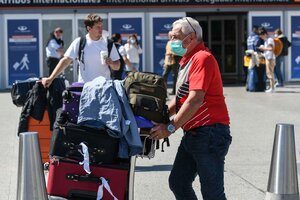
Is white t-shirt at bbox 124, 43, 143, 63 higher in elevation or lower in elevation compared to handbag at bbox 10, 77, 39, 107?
higher

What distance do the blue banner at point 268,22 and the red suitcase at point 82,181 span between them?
654 inches

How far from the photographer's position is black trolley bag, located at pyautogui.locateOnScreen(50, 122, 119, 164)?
166 inches

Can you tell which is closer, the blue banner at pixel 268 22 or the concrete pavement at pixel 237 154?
the concrete pavement at pixel 237 154

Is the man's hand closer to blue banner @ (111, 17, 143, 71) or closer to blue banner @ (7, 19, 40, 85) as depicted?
blue banner @ (111, 17, 143, 71)

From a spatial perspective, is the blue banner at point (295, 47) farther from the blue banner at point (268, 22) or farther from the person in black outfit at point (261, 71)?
the person in black outfit at point (261, 71)

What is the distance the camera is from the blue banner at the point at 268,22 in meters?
20.2

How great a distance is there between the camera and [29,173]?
441cm

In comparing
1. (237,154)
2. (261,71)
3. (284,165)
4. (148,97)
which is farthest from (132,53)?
(148,97)

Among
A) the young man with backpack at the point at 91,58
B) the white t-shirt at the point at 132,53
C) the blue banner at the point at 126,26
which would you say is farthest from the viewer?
the blue banner at the point at 126,26

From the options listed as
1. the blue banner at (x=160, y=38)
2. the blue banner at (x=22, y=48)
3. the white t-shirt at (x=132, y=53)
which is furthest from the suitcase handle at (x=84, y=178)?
the blue banner at (x=160, y=38)

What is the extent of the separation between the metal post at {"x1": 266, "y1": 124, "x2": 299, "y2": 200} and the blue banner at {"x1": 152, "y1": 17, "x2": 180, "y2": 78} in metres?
14.2

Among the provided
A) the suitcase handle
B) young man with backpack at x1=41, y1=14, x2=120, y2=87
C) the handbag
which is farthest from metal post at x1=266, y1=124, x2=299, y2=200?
the handbag

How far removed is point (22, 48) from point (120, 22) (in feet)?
10.6

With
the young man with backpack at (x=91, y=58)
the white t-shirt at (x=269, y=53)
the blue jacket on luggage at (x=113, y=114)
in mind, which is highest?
the white t-shirt at (x=269, y=53)
